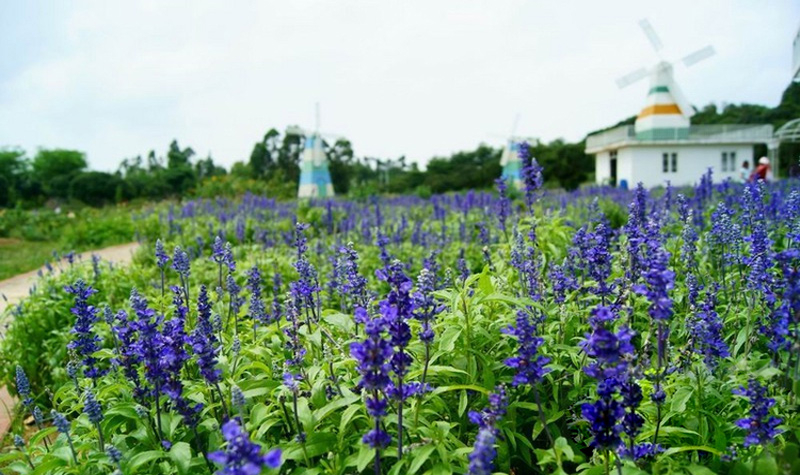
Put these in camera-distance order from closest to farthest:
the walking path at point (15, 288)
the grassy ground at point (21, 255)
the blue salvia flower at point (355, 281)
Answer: the blue salvia flower at point (355, 281)
the walking path at point (15, 288)
the grassy ground at point (21, 255)

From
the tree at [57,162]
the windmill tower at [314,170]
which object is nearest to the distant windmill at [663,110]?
the windmill tower at [314,170]

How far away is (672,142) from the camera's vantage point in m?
42.3

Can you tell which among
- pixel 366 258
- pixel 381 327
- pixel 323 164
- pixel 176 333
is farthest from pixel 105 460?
pixel 323 164

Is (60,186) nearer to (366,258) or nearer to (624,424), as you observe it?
(366,258)

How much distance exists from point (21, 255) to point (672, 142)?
39675 millimetres

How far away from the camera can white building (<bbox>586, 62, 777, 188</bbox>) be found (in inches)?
1668

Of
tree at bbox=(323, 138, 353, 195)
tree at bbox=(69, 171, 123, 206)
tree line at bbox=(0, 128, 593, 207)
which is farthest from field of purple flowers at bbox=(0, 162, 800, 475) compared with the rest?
tree at bbox=(323, 138, 353, 195)

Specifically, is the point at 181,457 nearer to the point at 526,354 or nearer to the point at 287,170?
the point at 526,354

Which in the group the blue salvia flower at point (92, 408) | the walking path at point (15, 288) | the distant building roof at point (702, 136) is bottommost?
the walking path at point (15, 288)

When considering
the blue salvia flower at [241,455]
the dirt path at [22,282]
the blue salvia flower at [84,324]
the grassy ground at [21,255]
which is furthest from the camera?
the grassy ground at [21,255]

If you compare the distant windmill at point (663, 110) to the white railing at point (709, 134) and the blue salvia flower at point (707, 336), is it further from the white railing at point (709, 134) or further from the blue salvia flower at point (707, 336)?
the blue salvia flower at point (707, 336)

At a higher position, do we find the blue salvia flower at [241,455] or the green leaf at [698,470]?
the blue salvia flower at [241,455]

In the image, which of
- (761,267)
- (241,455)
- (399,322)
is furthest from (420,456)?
(761,267)

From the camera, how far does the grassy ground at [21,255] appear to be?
13.2 meters
